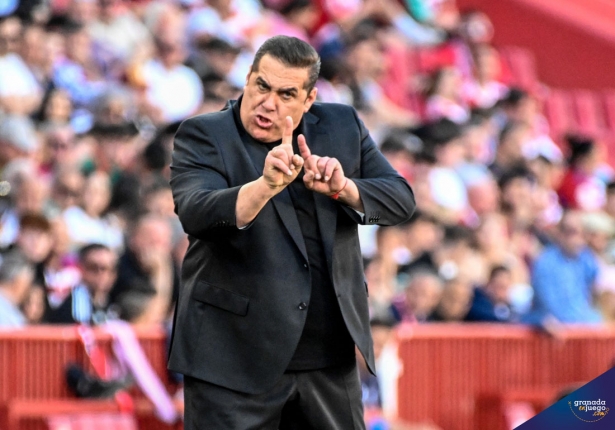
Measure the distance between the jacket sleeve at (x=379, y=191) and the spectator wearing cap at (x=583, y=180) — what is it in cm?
699

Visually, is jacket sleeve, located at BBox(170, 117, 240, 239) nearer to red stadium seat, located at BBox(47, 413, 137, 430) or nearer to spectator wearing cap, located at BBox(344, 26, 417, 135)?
red stadium seat, located at BBox(47, 413, 137, 430)

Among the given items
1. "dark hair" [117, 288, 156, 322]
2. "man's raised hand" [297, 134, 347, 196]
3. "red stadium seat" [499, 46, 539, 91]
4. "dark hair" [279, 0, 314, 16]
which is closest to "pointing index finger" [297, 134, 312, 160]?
"man's raised hand" [297, 134, 347, 196]

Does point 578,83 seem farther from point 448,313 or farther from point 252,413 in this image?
point 252,413

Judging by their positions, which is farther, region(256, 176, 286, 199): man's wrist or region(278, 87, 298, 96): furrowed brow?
region(278, 87, 298, 96): furrowed brow

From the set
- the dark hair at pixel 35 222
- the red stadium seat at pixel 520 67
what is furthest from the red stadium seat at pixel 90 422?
the red stadium seat at pixel 520 67

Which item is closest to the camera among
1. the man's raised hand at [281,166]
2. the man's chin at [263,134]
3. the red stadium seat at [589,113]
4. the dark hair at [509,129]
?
the man's raised hand at [281,166]

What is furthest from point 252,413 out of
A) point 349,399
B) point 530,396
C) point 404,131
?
point 404,131

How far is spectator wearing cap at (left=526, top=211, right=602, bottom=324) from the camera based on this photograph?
9039 millimetres

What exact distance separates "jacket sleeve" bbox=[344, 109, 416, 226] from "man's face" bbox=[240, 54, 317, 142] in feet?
0.95

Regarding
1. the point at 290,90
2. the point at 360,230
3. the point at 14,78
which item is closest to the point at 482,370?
the point at 360,230

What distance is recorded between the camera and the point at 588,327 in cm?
827

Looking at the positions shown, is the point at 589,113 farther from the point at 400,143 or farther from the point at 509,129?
the point at 400,143

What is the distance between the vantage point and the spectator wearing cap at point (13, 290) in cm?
639

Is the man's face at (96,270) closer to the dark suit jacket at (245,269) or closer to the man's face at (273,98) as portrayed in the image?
the dark suit jacket at (245,269)
